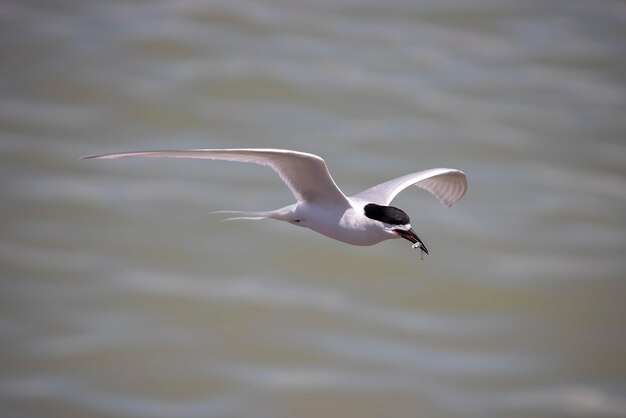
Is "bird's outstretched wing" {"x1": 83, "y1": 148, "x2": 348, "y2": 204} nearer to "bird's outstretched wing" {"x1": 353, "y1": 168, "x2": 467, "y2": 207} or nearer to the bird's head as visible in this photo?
the bird's head

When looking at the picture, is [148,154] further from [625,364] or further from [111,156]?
[625,364]

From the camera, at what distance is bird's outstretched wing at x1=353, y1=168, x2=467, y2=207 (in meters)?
6.52

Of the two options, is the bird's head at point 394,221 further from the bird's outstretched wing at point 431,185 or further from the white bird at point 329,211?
the bird's outstretched wing at point 431,185

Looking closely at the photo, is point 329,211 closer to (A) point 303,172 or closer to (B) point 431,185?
(A) point 303,172

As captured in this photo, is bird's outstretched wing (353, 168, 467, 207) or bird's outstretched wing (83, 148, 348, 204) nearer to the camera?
bird's outstretched wing (83, 148, 348, 204)

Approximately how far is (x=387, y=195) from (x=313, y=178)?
861mm

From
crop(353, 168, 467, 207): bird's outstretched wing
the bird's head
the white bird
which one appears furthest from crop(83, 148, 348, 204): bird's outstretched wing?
crop(353, 168, 467, 207): bird's outstretched wing

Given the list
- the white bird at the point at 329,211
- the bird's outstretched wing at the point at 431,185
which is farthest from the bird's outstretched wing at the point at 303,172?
the bird's outstretched wing at the point at 431,185

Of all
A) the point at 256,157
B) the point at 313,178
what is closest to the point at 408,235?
the point at 313,178

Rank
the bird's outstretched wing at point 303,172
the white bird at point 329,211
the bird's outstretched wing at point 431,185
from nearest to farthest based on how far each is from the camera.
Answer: the bird's outstretched wing at point 303,172, the white bird at point 329,211, the bird's outstretched wing at point 431,185

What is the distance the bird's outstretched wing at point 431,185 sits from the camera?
6.52 meters

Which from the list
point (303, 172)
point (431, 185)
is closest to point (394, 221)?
point (303, 172)

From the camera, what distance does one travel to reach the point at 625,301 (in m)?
12.5

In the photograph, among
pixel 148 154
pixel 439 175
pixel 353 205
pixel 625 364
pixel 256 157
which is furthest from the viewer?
pixel 625 364
